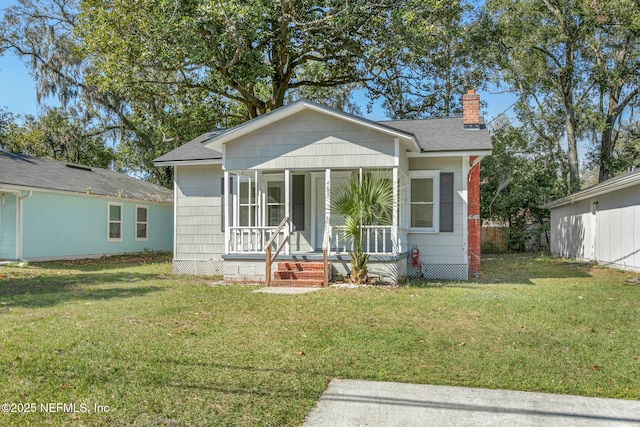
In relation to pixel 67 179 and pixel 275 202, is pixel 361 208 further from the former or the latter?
pixel 67 179

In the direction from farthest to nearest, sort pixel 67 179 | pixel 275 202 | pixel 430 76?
pixel 430 76
pixel 67 179
pixel 275 202

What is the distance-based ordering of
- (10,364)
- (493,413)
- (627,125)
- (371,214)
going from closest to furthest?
(493,413)
(10,364)
(371,214)
(627,125)

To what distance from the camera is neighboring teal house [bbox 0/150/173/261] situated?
14.9m

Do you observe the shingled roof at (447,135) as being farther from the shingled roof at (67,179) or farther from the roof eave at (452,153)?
the shingled roof at (67,179)

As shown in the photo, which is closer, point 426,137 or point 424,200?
point 424,200

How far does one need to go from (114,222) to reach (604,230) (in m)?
17.2

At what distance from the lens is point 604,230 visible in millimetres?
15391

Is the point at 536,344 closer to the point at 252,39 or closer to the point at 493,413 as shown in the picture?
the point at 493,413

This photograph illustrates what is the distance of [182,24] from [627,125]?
26.0 metres

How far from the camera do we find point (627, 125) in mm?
28406

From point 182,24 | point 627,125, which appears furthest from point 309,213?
point 627,125

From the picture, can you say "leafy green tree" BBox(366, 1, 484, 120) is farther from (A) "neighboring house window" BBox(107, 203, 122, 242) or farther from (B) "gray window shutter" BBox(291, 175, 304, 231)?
(A) "neighboring house window" BBox(107, 203, 122, 242)

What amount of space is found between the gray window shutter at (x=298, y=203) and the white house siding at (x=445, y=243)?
276cm

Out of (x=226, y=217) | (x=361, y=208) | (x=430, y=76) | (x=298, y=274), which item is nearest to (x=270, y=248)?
(x=298, y=274)
